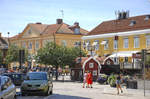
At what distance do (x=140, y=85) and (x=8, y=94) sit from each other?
54.2 feet

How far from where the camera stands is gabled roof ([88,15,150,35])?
185 feet

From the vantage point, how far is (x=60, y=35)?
240 feet

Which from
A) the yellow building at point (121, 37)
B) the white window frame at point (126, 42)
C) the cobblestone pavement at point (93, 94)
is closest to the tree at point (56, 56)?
the yellow building at point (121, 37)

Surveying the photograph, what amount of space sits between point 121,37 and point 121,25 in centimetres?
352

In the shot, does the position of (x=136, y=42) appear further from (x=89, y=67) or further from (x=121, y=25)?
(x=89, y=67)

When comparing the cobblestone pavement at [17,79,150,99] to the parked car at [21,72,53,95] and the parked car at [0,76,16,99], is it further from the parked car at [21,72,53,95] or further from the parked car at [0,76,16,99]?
the parked car at [0,76,16,99]

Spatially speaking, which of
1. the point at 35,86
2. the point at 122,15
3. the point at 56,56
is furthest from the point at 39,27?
the point at 35,86

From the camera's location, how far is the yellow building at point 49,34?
73.3 meters

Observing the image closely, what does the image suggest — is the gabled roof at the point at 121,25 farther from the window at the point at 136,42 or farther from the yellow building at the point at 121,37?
the window at the point at 136,42

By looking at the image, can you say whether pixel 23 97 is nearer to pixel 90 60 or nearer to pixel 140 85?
pixel 140 85

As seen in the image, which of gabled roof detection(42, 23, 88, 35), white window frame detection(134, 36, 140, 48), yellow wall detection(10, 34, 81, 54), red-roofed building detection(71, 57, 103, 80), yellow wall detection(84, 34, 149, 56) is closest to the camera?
red-roofed building detection(71, 57, 103, 80)

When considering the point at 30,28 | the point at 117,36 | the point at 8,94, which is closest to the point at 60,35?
the point at 30,28

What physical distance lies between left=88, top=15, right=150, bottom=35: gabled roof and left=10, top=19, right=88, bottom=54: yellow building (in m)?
9.24

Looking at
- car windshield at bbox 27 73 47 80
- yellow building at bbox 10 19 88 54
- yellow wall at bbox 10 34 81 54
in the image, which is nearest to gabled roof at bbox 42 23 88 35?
yellow building at bbox 10 19 88 54
